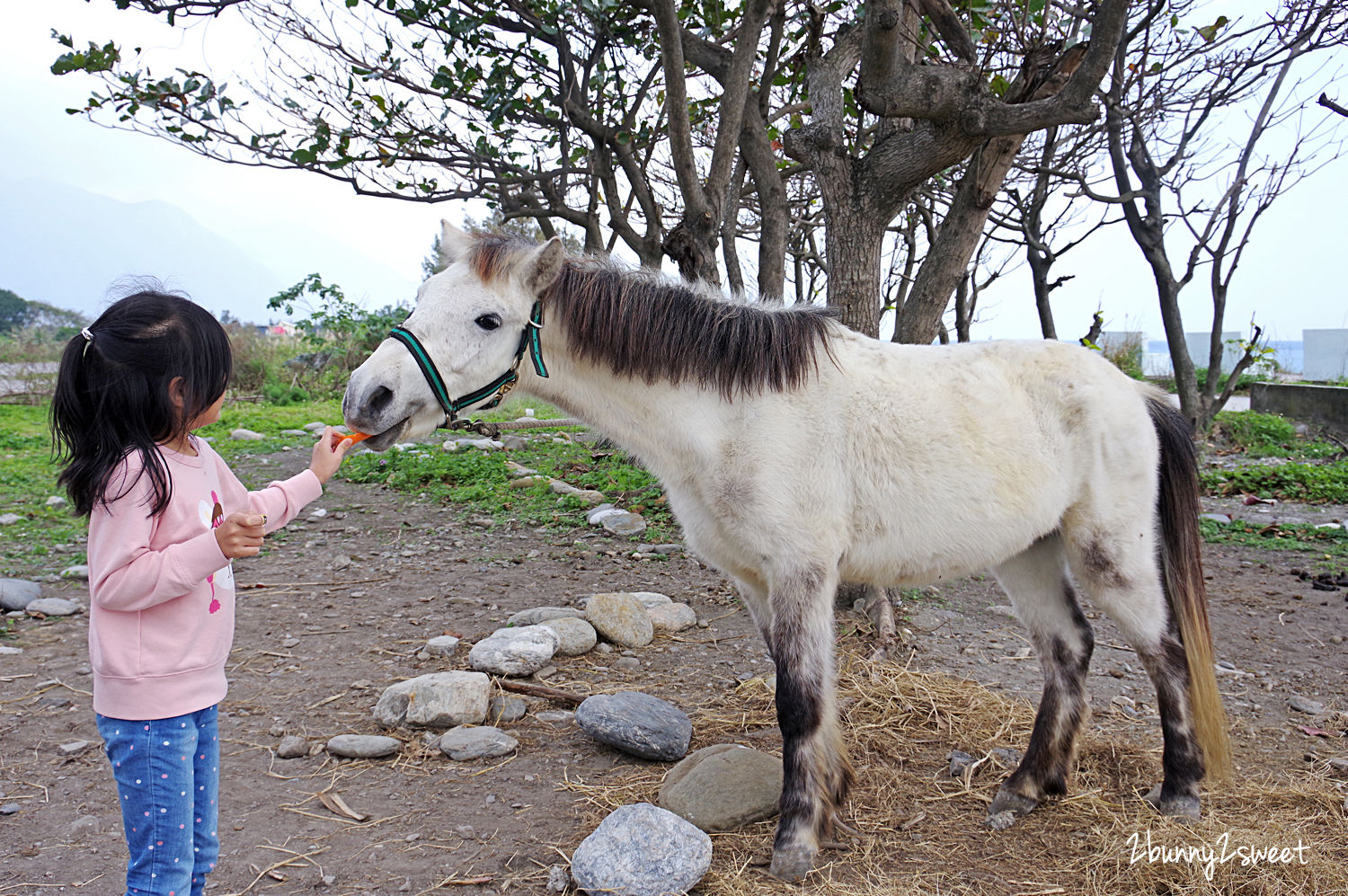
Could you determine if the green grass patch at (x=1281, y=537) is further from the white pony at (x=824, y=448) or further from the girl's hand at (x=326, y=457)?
the girl's hand at (x=326, y=457)

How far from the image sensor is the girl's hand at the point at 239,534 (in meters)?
1.66

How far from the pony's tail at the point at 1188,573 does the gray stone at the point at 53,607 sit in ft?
19.1

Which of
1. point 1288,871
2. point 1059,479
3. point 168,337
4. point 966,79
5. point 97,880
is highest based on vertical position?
point 966,79

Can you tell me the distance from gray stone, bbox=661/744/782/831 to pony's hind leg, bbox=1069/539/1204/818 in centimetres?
136

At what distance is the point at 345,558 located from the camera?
19.2 feet

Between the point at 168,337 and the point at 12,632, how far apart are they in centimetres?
388

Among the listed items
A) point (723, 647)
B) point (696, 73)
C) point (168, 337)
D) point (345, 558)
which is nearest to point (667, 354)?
point (168, 337)

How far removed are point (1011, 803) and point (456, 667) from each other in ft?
8.56

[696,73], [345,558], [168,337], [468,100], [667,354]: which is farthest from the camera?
[696,73]

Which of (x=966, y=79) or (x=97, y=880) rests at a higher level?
(x=966, y=79)

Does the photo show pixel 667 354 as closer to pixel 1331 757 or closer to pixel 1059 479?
pixel 1059 479

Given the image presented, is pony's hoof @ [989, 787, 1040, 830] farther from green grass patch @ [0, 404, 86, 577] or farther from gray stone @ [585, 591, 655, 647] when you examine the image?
green grass patch @ [0, 404, 86, 577]

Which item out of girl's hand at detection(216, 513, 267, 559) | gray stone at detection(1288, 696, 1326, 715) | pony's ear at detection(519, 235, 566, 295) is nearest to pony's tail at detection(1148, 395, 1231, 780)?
gray stone at detection(1288, 696, 1326, 715)

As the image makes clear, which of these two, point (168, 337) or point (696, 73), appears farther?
point (696, 73)
